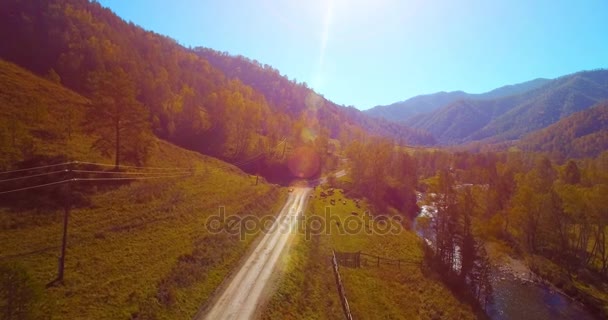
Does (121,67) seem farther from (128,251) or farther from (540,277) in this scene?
(540,277)

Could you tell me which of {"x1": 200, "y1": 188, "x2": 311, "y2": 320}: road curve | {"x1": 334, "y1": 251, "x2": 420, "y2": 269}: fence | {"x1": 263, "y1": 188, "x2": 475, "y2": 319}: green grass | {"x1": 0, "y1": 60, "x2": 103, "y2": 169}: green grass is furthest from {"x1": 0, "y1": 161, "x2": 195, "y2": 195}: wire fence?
{"x1": 334, "y1": 251, "x2": 420, "y2": 269}: fence

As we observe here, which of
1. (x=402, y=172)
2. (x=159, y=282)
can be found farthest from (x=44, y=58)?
(x=402, y=172)

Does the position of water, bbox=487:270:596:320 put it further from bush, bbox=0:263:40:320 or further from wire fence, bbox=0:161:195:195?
wire fence, bbox=0:161:195:195

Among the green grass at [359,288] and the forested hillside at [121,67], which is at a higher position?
the forested hillside at [121,67]

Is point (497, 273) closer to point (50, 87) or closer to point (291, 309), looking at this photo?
point (291, 309)

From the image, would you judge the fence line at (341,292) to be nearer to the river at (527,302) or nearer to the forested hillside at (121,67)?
the river at (527,302)

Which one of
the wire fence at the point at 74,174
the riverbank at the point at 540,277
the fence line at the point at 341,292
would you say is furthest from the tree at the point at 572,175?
the wire fence at the point at 74,174
